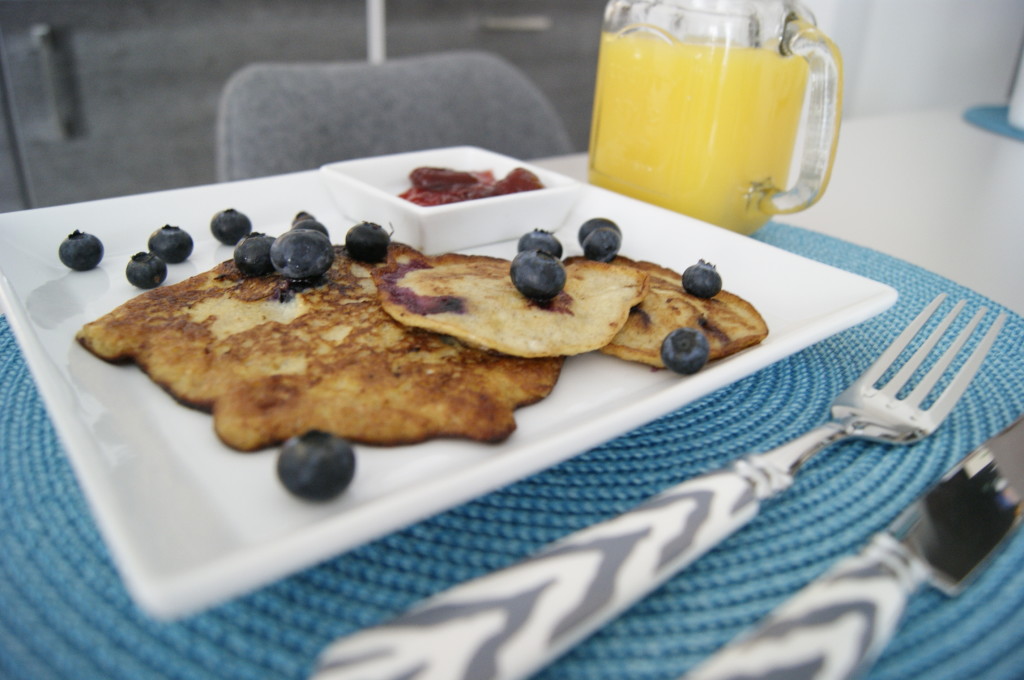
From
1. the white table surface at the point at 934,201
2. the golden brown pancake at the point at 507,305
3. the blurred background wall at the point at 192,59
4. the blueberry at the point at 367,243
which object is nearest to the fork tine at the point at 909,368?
the golden brown pancake at the point at 507,305

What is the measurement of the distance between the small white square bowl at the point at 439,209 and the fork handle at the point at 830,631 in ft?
2.95

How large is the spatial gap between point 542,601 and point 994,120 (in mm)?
3270

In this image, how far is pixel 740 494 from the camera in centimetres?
61

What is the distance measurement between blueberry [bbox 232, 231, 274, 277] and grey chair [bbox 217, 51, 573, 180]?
1.07m

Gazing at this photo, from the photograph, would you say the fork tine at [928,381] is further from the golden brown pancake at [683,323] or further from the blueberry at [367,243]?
the blueberry at [367,243]

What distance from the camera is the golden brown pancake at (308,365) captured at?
0.72m

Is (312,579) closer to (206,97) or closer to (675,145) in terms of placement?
(675,145)

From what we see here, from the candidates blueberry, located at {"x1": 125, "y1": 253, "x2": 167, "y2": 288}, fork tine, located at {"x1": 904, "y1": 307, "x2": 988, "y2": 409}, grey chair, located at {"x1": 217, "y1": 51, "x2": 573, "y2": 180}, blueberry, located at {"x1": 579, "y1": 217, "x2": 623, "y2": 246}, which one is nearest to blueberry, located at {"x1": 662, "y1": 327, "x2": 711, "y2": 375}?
fork tine, located at {"x1": 904, "y1": 307, "x2": 988, "y2": 409}

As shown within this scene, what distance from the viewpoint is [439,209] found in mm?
1231

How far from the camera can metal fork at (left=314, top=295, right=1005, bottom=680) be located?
1.49ft

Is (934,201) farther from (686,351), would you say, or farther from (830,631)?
(830,631)

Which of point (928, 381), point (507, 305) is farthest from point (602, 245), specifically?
point (928, 381)

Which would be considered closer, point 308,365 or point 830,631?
point 830,631

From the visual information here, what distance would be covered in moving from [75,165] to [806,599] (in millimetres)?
3577
